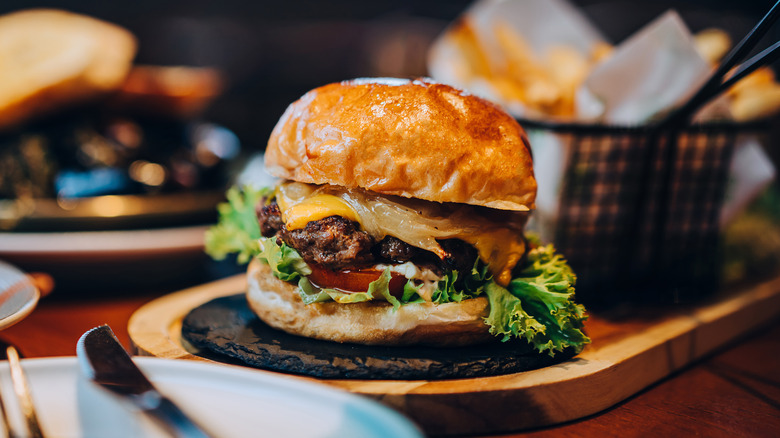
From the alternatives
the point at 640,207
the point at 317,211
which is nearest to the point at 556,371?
the point at 317,211

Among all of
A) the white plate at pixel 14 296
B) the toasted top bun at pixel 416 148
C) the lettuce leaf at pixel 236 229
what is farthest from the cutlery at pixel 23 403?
the lettuce leaf at pixel 236 229

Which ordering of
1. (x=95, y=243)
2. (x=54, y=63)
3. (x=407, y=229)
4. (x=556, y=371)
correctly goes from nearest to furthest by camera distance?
(x=556, y=371) < (x=407, y=229) < (x=95, y=243) < (x=54, y=63)

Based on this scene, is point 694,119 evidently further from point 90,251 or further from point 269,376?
point 90,251

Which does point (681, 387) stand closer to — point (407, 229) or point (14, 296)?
point (407, 229)

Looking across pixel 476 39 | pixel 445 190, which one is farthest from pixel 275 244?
pixel 476 39

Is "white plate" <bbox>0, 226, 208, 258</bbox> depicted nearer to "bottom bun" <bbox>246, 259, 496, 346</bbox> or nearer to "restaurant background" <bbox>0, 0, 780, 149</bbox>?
"bottom bun" <bbox>246, 259, 496, 346</bbox>
